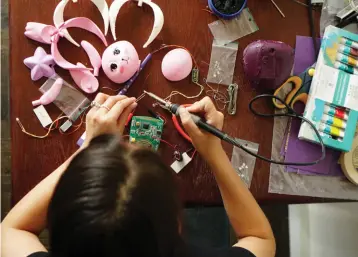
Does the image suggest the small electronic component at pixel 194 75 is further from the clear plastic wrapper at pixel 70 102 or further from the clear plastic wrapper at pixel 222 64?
the clear plastic wrapper at pixel 70 102

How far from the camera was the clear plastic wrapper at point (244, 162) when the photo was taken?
3.14 ft

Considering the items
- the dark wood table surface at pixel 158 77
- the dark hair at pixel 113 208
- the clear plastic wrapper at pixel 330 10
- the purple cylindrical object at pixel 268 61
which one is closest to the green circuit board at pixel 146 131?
the dark wood table surface at pixel 158 77

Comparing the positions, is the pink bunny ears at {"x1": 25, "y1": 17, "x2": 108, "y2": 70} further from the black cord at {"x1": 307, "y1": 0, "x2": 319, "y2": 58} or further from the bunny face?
the black cord at {"x1": 307, "y1": 0, "x2": 319, "y2": 58}

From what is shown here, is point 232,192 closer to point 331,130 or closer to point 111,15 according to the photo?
point 331,130

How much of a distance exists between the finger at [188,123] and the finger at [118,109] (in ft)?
0.35

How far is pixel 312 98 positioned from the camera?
0.94 m

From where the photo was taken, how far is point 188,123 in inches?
30.5

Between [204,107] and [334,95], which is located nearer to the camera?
[204,107]

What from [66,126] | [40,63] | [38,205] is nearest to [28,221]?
[38,205]

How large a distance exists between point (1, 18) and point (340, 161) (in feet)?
3.94

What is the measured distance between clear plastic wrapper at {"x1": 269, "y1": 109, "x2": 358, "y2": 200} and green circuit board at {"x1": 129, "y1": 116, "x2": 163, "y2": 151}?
0.28 meters

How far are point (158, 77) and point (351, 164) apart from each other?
51 centimetres

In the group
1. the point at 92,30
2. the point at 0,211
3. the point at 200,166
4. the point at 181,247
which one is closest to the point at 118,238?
the point at 181,247

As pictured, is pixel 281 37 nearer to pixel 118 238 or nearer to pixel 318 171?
pixel 318 171
